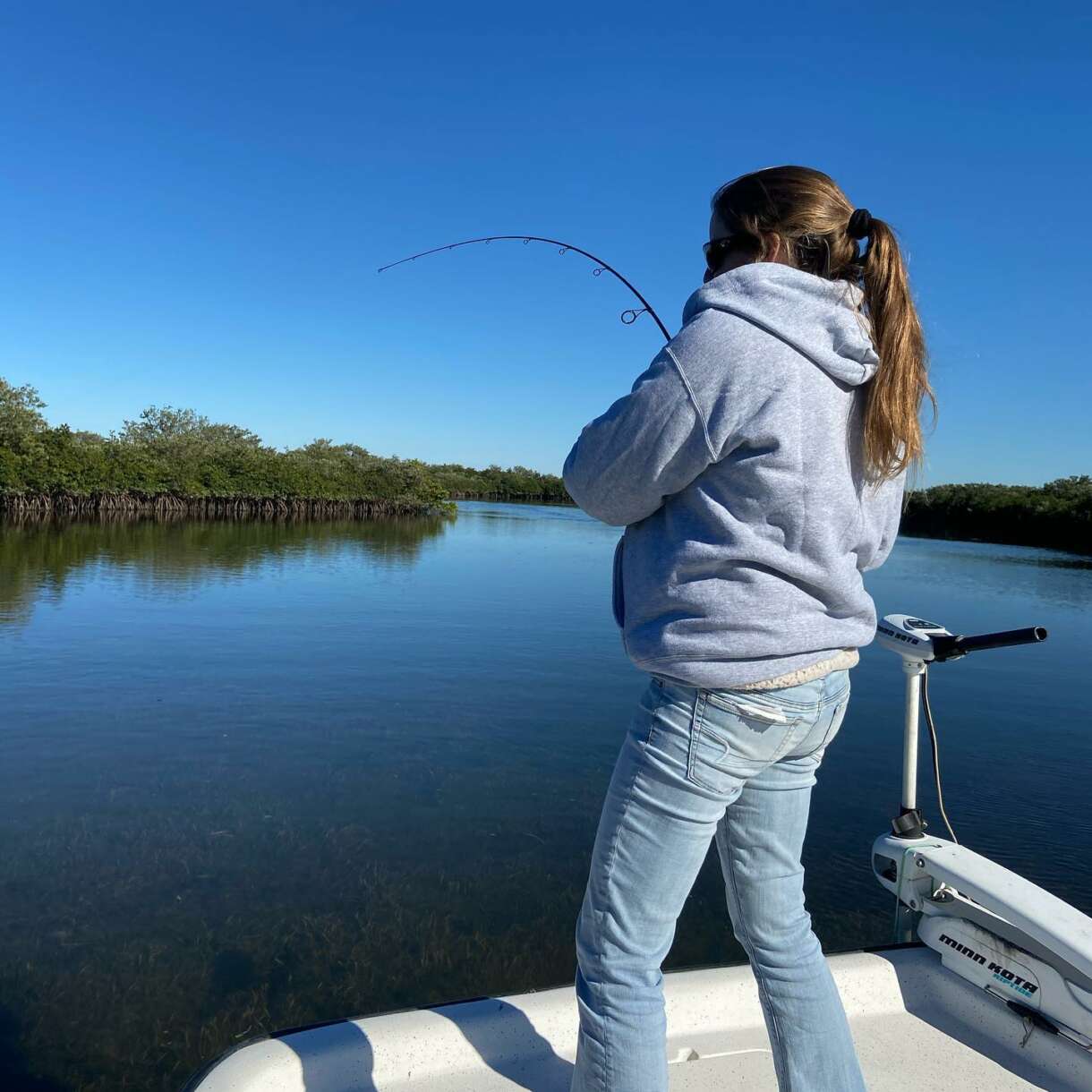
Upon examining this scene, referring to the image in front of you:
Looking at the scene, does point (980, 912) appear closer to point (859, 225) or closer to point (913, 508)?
point (859, 225)

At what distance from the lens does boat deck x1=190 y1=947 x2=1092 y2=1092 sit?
146 cm

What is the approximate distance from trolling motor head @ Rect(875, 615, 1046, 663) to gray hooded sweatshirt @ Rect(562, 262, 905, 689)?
2.87 ft

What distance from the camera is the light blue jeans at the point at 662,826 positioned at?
1.14 m

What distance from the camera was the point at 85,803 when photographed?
12.2 feet

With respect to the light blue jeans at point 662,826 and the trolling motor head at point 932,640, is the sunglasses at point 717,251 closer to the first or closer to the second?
the light blue jeans at point 662,826

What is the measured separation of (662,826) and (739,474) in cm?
49

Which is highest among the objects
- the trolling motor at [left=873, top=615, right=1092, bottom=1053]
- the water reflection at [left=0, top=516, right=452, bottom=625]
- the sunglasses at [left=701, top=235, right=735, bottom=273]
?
the sunglasses at [left=701, top=235, right=735, bottom=273]

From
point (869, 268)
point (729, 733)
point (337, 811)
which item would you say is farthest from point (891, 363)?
point (337, 811)

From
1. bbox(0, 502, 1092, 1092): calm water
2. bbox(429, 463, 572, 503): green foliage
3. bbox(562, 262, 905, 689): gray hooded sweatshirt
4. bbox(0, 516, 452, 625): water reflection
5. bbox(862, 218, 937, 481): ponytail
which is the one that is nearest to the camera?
bbox(562, 262, 905, 689): gray hooded sweatshirt

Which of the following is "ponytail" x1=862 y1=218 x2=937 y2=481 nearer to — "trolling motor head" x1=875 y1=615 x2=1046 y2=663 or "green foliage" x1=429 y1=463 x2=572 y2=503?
"trolling motor head" x1=875 y1=615 x2=1046 y2=663

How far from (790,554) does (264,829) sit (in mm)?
3077

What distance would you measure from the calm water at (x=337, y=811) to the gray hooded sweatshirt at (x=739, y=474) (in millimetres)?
2040

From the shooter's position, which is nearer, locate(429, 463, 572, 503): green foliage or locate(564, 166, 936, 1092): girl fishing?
locate(564, 166, 936, 1092): girl fishing

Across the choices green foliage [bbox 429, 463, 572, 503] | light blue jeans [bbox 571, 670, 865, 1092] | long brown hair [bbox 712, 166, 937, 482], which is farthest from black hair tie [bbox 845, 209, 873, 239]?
green foliage [bbox 429, 463, 572, 503]
